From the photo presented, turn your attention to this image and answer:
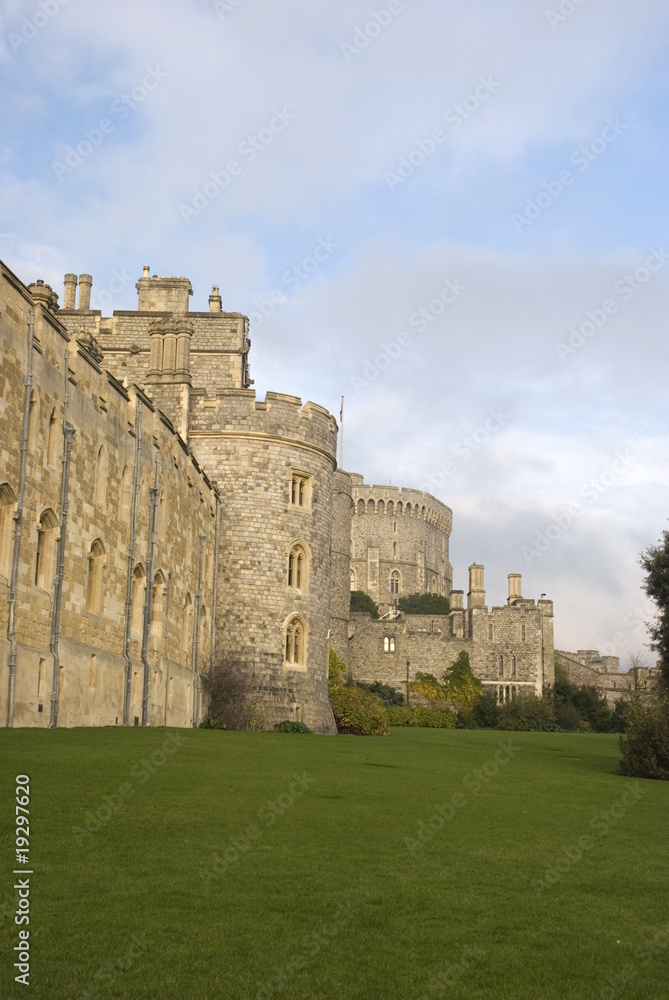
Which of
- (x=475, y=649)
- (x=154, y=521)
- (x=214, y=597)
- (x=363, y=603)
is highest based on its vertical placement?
(x=363, y=603)

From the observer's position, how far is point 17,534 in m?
17.7

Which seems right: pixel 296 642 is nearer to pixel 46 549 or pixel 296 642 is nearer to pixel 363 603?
pixel 46 549

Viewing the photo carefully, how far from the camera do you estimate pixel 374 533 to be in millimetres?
114250

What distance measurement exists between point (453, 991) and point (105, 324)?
122 ft

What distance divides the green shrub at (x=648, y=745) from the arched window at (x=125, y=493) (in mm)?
11601

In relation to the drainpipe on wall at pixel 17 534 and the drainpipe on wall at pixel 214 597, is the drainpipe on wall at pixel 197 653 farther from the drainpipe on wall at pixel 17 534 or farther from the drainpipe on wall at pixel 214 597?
the drainpipe on wall at pixel 17 534

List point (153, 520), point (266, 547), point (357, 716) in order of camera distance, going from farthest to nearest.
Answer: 1. point (357, 716)
2. point (266, 547)
3. point (153, 520)

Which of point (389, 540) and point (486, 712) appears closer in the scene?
point (486, 712)

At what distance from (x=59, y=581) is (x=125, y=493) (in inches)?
188

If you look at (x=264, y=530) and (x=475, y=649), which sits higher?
(x=264, y=530)

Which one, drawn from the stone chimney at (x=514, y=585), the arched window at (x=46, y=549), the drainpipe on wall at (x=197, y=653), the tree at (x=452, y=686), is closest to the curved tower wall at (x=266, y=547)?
the drainpipe on wall at (x=197, y=653)

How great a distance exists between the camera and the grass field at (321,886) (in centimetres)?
632

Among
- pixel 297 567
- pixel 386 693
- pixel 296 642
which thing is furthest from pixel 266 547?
pixel 386 693

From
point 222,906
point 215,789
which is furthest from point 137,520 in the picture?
point 222,906
